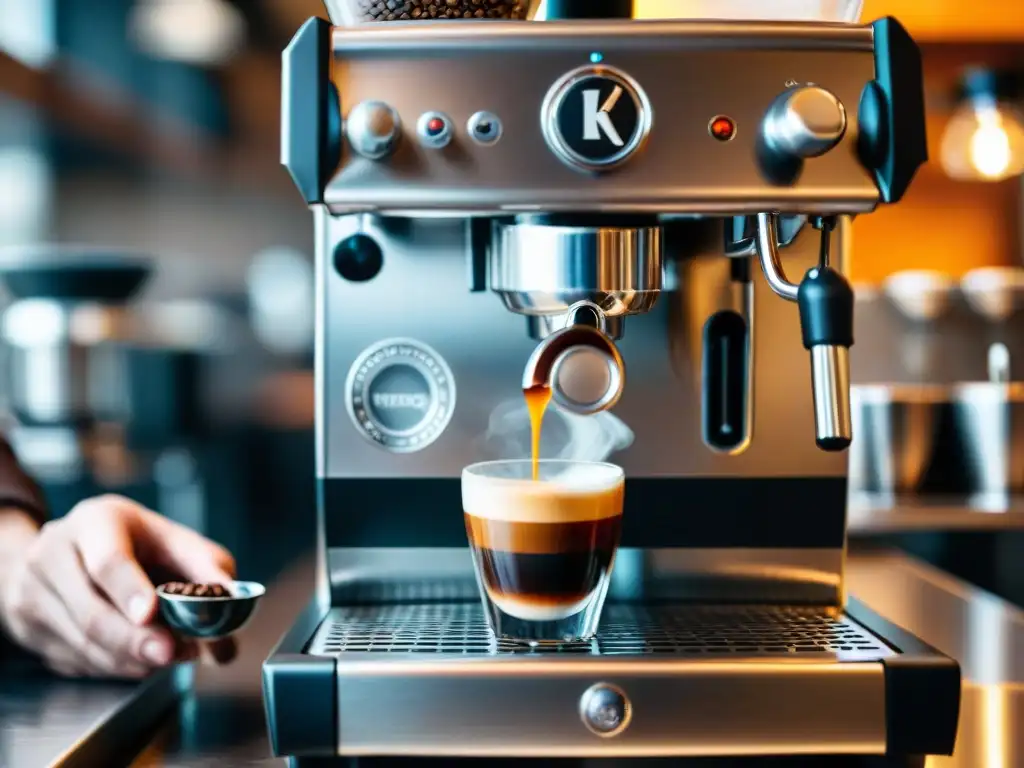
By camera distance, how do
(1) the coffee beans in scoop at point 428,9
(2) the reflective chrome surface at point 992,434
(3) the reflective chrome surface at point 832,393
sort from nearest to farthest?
(3) the reflective chrome surface at point 832,393, (1) the coffee beans in scoop at point 428,9, (2) the reflective chrome surface at point 992,434

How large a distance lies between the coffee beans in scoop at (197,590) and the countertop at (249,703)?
61 millimetres

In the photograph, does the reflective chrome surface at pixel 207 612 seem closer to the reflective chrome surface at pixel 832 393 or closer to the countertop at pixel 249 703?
the countertop at pixel 249 703

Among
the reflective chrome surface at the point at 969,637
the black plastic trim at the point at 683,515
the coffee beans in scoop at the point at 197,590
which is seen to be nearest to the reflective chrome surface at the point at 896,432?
the reflective chrome surface at the point at 969,637

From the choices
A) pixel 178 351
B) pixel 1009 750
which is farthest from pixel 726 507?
pixel 178 351

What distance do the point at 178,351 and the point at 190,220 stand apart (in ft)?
1.19

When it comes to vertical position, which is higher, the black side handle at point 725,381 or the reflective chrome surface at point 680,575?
the black side handle at point 725,381

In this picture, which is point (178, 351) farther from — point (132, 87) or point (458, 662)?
point (458, 662)

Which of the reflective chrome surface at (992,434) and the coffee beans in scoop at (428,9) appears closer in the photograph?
the coffee beans in scoop at (428,9)

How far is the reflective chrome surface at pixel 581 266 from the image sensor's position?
1.96 ft

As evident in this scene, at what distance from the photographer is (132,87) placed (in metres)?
2.26

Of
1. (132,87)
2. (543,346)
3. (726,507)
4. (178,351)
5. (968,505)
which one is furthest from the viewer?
(132,87)

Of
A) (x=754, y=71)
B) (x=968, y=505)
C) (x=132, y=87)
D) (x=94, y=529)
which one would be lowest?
(x=968, y=505)

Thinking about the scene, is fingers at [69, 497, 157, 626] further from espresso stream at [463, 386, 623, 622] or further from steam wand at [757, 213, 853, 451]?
steam wand at [757, 213, 853, 451]

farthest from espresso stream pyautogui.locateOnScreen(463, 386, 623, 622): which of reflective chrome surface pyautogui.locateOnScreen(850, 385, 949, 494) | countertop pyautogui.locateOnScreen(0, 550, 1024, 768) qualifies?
reflective chrome surface pyautogui.locateOnScreen(850, 385, 949, 494)
